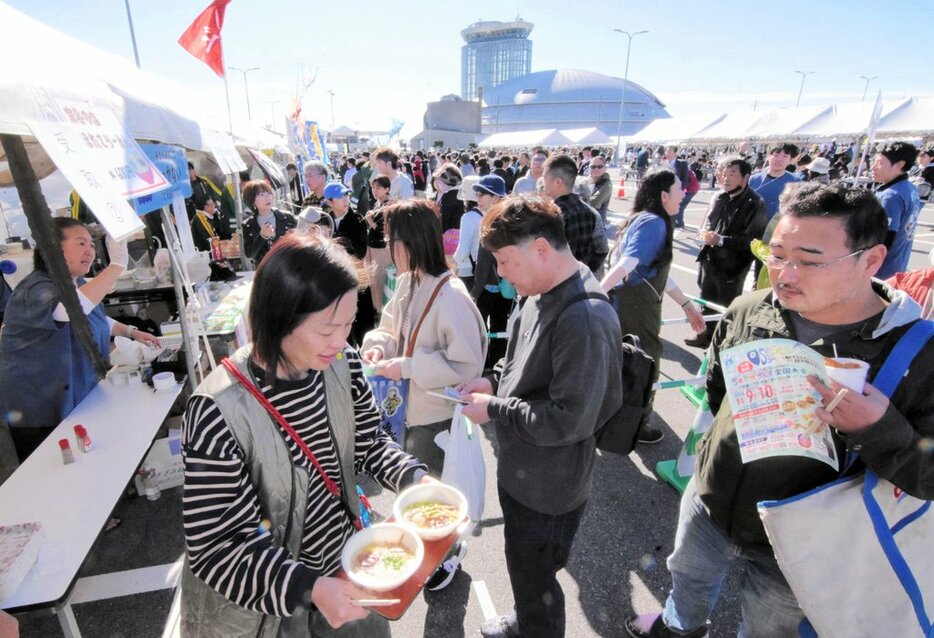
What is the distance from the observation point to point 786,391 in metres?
1.38

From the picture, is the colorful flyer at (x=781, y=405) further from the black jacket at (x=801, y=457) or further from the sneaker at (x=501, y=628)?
the sneaker at (x=501, y=628)

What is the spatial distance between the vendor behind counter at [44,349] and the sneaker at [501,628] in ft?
10.3

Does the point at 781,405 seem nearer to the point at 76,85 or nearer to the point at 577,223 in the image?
the point at 577,223

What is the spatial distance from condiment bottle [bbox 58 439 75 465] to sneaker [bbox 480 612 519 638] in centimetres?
248

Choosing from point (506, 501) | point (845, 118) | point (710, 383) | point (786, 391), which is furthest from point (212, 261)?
point (845, 118)

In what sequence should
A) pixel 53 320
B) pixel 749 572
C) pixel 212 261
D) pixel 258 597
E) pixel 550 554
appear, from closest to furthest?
pixel 258 597, pixel 749 572, pixel 550 554, pixel 53 320, pixel 212 261

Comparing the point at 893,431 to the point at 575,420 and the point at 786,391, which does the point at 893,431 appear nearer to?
the point at 786,391

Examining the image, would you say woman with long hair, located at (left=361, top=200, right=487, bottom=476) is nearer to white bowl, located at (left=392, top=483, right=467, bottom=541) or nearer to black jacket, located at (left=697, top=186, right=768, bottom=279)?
white bowl, located at (left=392, top=483, right=467, bottom=541)

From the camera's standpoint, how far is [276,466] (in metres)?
1.39

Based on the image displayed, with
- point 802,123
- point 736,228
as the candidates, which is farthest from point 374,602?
point 802,123

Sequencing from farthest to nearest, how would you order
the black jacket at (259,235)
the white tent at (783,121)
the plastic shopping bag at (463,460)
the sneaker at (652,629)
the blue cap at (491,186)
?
1. the white tent at (783,121)
2. the black jacket at (259,235)
3. the blue cap at (491,186)
4. the plastic shopping bag at (463,460)
5. the sneaker at (652,629)

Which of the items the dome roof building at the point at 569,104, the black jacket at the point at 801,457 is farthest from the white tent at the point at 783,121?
the dome roof building at the point at 569,104

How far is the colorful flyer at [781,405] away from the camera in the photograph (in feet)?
4.46

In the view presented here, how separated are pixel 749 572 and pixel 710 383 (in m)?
0.77
